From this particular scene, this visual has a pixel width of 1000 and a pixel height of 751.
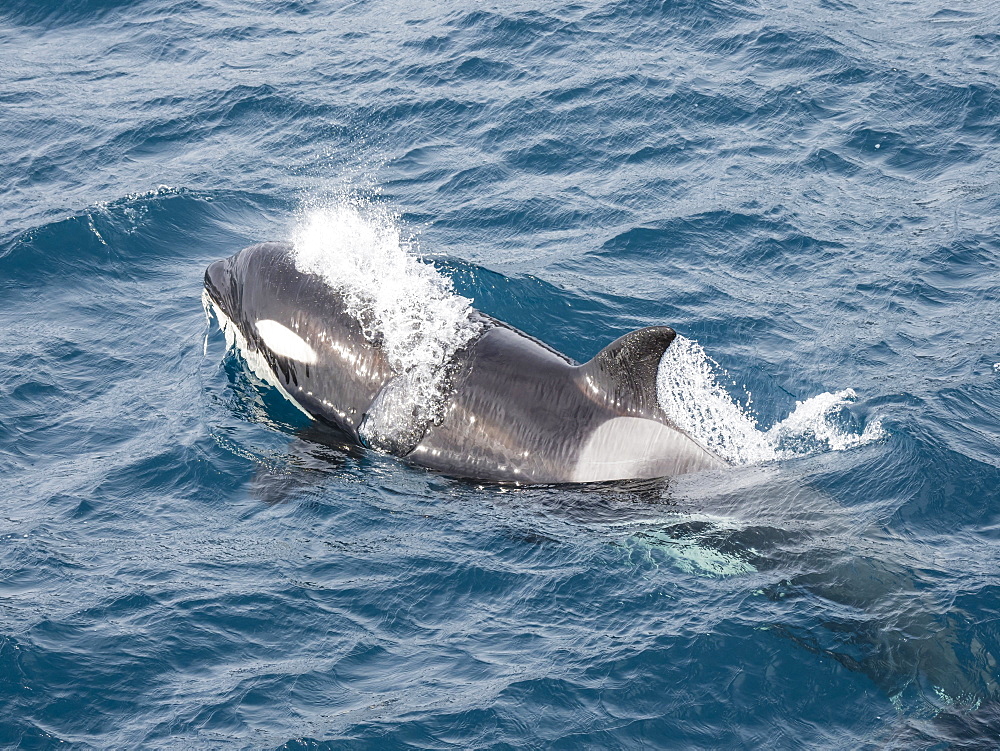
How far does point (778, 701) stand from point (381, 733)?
2977mm

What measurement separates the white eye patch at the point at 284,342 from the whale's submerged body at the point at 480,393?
11 millimetres

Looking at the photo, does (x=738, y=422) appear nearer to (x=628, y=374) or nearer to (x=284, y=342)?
(x=628, y=374)

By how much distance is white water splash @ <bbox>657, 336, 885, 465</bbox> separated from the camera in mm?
11367

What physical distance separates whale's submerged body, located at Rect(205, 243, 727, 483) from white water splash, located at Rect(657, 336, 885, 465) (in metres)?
0.46

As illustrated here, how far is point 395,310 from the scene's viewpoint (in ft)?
40.3

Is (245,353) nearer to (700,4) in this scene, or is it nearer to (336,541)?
(336,541)

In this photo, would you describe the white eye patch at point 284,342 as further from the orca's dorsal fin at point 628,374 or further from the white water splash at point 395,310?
the orca's dorsal fin at point 628,374

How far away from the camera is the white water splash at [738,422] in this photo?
11367mm

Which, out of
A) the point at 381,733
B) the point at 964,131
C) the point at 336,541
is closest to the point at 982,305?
the point at 964,131

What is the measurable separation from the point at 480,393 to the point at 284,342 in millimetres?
2634

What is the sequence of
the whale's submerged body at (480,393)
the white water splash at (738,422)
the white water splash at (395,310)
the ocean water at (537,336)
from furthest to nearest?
the white water splash at (395,310) → the white water splash at (738,422) → the whale's submerged body at (480,393) → the ocean water at (537,336)

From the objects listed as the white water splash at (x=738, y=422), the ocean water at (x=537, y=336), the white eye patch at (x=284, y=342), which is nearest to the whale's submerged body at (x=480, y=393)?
the white eye patch at (x=284, y=342)

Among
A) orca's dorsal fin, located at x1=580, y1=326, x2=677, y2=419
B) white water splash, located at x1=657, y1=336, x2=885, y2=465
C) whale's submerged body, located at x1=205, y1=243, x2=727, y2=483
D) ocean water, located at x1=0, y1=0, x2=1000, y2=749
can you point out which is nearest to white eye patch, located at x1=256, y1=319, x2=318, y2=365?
whale's submerged body, located at x1=205, y1=243, x2=727, y2=483

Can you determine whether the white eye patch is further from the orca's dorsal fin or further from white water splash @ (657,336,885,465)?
white water splash @ (657,336,885,465)
